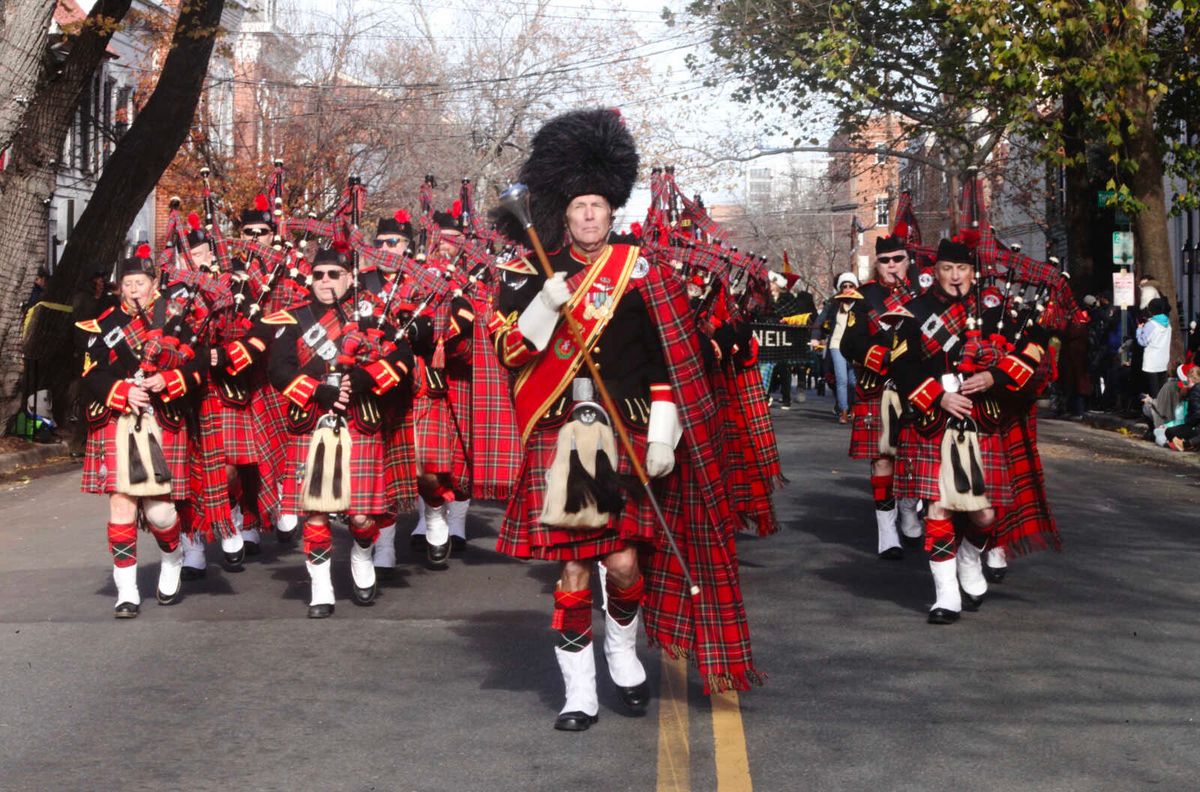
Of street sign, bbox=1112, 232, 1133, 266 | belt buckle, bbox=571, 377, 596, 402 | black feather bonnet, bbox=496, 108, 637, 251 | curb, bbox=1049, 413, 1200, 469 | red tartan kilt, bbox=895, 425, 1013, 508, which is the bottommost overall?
curb, bbox=1049, 413, 1200, 469

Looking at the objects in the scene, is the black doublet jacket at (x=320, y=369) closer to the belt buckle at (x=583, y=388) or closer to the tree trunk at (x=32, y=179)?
the belt buckle at (x=583, y=388)

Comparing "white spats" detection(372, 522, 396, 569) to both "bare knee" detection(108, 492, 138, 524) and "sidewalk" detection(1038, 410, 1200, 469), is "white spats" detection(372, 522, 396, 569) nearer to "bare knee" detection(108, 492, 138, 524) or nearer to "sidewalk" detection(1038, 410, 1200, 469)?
"bare knee" detection(108, 492, 138, 524)

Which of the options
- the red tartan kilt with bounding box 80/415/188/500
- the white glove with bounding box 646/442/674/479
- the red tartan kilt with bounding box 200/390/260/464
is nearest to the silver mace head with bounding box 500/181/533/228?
the white glove with bounding box 646/442/674/479

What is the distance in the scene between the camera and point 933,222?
60.9 meters

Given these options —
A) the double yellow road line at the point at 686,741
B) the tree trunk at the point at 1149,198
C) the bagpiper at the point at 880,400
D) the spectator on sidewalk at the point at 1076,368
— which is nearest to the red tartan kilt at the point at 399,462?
the bagpiper at the point at 880,400

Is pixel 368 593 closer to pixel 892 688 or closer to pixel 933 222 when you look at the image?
pixel 892 688

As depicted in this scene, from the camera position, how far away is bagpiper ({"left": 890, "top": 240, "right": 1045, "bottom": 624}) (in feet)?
26.5

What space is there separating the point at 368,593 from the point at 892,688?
3.21 meters

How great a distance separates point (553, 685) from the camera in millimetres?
6859

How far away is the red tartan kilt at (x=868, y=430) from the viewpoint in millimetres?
10688

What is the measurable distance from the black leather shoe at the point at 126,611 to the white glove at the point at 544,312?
3580mm

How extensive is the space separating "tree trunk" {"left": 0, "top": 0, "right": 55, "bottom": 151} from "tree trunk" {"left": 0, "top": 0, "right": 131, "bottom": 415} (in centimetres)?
107

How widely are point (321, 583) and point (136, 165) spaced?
1309 centimetres

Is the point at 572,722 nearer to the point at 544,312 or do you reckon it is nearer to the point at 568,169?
the point at 544,312
